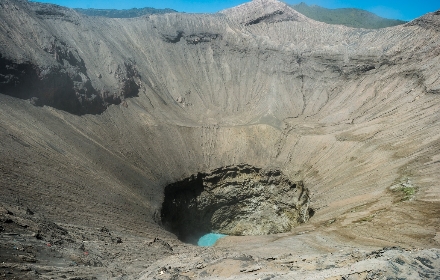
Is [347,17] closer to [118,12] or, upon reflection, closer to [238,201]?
[118,12]

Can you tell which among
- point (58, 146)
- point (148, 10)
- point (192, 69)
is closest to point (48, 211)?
point (58, 146)

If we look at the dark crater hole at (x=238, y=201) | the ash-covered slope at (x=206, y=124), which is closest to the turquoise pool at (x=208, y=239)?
the dark crater hole at (x=238, y=201)

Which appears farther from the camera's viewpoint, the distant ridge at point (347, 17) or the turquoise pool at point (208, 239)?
the distant ridge at point (347, 17)

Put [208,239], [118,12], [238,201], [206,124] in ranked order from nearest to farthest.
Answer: [208,239], [238,201], [206,124], [118,12]

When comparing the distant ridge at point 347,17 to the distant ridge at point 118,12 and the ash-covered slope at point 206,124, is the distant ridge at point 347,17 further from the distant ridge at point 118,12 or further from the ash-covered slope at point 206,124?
the ash-covered slope at point 206,124

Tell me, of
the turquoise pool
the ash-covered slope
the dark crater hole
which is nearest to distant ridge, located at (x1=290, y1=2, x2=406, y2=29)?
the ash-covered slope

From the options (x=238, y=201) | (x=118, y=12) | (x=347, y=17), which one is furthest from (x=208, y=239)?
(x=347, y=17)

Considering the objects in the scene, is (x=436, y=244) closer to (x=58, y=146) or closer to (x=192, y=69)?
(x=58, y=146)
